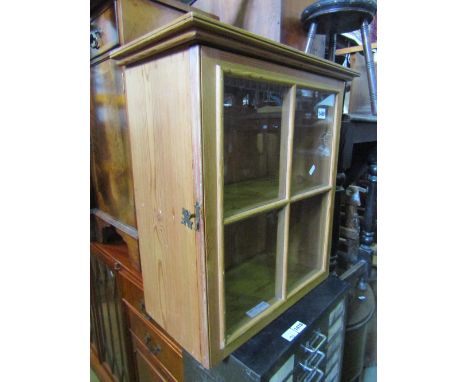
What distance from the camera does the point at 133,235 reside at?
87cm

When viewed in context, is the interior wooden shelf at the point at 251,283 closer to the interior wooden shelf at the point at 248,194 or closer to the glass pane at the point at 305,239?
the glass pane at the point at 305,239

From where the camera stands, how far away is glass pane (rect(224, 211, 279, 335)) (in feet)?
2.29

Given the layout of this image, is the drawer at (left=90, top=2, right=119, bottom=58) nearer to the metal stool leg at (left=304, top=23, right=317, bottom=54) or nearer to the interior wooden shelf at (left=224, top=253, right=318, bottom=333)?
the metal stool leg at (left=304, top=23, right=317, bottom=54)

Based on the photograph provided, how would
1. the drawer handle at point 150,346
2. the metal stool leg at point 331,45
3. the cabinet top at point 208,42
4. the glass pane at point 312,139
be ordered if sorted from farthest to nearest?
the metal stool leg at point 331,45 < the drawer handle at point 150,346 < the glass pane at point 312,139 < the cabinet top at point 208,42

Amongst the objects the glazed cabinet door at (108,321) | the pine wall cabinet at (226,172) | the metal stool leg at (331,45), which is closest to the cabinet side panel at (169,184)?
the pine wall cabinet at (226,172)

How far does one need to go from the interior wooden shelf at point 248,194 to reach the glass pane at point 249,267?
1.9 inches

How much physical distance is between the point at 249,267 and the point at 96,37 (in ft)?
2.61

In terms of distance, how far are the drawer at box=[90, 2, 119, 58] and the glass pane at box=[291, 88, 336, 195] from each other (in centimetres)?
50

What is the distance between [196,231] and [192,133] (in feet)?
0.57

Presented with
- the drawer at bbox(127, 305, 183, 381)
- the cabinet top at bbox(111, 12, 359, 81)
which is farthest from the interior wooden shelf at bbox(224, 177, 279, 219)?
the drawer at bbox(127, 305, 183, 381)

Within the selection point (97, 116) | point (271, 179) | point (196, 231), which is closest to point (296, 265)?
point (271, 179)

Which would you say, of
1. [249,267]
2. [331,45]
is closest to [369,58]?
[331,45]

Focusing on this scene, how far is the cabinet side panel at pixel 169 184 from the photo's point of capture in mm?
501
